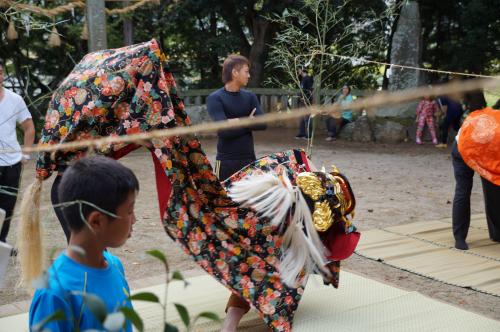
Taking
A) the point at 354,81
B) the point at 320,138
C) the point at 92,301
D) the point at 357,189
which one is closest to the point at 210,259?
the point at 92,301

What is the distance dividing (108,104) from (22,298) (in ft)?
5.42

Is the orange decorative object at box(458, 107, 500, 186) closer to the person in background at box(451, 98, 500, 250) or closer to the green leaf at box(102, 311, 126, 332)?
the person in background at box(451, 98, 500, 250)

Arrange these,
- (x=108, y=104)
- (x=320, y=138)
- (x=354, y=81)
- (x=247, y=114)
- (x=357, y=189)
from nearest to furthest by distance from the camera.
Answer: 1. (x=108, y=104)
2. (x=247, y=114)
3. (x=357, y=189)
4. (x=320, y=138)
5. (x=354, y=81)

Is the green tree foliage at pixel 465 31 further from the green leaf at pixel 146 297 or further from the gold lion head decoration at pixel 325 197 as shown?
the green leaf at pixel 146 297

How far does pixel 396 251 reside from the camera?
5031 millimetres

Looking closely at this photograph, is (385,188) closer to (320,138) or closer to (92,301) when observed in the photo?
(320,138)

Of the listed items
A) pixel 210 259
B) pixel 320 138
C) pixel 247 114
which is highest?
pixel 247 114

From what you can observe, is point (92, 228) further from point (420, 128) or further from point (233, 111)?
point (420, 128)

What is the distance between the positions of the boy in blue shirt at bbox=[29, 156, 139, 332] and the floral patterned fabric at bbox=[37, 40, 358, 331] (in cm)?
143

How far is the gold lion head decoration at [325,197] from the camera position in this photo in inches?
123

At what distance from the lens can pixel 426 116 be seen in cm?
1298

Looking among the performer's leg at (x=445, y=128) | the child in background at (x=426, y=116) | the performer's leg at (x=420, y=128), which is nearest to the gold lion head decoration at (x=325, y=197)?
the performer's leg at (x=445, y=128)

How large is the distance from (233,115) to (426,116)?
9.50m

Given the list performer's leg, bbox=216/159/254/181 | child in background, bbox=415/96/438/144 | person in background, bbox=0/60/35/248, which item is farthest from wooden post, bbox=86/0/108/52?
child in background, bbox=415/96/438/144
